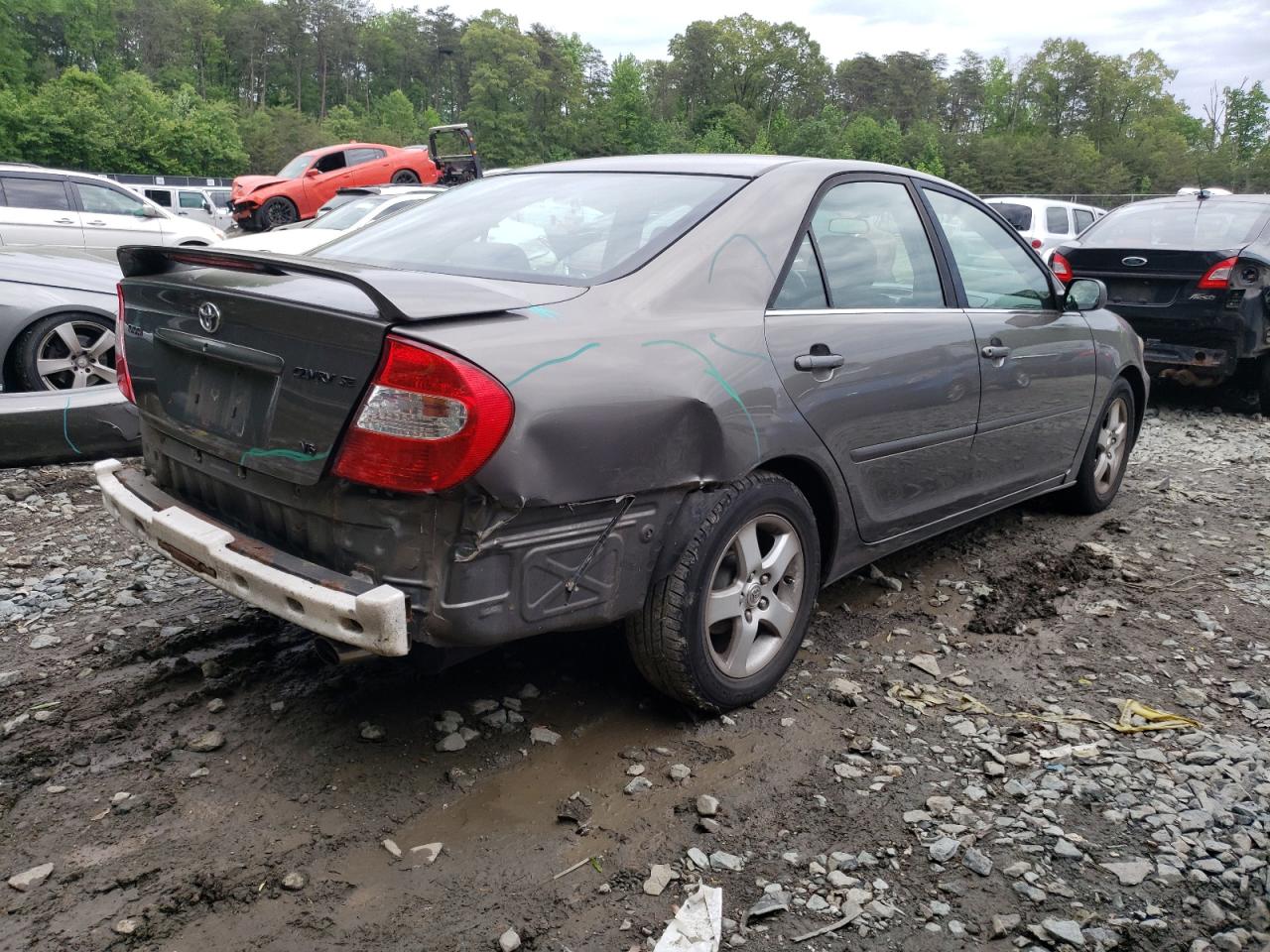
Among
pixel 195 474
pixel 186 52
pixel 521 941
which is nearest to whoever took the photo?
pixel 521 941

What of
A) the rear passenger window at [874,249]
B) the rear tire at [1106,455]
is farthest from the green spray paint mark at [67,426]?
the rear tire at [1106,455]

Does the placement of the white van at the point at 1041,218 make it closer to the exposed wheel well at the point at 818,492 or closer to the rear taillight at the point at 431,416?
the exposed wheel well at the point at 818,492

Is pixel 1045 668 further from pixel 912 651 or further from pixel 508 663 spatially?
pixel 508 663

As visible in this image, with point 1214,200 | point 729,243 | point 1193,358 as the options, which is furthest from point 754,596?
point 1214,200

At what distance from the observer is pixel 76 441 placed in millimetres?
5469

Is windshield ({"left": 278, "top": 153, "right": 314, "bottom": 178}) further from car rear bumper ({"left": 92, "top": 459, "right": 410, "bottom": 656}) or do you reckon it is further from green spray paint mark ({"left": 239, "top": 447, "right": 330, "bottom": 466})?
green spray paint mark ({"left": 239, "top": 447, "right": 330, "bottom": 466})

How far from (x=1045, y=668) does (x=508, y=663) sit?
6.11 feet

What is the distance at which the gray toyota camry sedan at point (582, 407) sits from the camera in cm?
236

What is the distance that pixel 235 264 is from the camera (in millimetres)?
2822

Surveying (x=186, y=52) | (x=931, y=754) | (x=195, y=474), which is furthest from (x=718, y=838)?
(x=186, y=52)

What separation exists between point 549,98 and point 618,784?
87.7m

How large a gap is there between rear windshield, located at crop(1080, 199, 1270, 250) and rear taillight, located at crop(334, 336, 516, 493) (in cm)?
728

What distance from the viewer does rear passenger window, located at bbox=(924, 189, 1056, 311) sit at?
4039 millimetres

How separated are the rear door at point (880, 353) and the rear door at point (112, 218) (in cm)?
1140
